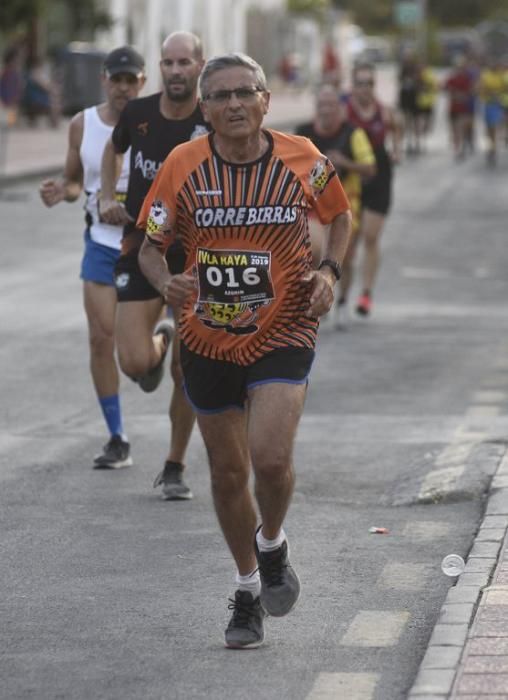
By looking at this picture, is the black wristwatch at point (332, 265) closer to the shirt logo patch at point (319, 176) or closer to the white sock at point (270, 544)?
the shirt logo patch at point (319, 176)

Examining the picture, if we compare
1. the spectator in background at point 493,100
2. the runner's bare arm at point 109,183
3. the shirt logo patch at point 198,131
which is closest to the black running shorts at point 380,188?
the runner's bare arm at point 109,183

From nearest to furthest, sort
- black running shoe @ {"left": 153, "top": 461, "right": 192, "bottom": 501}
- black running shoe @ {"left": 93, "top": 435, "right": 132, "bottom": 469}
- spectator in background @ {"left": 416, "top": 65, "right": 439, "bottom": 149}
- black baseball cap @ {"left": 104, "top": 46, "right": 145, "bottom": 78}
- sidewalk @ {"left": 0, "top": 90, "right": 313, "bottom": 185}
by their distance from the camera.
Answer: black running shoe @ {"left": 153, "top": 461, "right": 192, "bottom": 501}, black baseball cap @ {"left": 104, "top": 46, "right": 145, "bottom": 78}, black running shoe @ {"left": 93, "top": 435, "right": 132, "bottom": 469}, sidewalk @ {"left": 0, "top": 90, "right": 313, "bottom": 185}, spectator in background @ {"left": 416, "top": 65, "right": 439, "bottom": 149}

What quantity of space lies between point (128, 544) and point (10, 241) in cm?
1380

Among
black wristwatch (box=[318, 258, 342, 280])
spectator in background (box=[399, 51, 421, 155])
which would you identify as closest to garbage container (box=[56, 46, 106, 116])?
spectator in background (box=[399, 51, 421, 155])

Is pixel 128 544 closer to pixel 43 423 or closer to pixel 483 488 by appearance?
pixel 483 488

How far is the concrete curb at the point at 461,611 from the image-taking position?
5254mm

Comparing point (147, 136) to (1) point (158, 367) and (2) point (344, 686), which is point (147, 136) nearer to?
(1) point (158, 367)

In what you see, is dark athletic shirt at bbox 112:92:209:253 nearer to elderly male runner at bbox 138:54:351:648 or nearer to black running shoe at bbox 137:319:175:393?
black running shoe at bbox 137:319:175:393

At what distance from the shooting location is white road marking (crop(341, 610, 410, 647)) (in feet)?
19.7

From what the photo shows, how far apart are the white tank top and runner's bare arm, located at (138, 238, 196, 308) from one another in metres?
2.96

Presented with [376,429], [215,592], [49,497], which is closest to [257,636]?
[215,592]

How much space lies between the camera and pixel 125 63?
897cm

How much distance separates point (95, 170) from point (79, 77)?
3487cm

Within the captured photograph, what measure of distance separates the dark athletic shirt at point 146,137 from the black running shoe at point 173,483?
0.98 m
